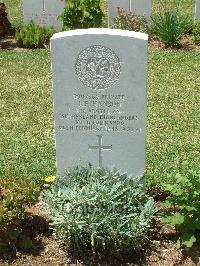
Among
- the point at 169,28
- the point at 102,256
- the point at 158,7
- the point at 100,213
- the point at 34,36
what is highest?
the point at 158,7

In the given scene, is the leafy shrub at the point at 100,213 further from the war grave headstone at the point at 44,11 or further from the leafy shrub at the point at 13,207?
the war grave headstone at the point at 44,11

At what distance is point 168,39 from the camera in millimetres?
10828

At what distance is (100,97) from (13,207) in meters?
1.20

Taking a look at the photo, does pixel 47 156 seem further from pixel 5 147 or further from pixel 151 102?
pixel 151 102

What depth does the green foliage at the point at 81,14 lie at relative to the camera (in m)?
10.8

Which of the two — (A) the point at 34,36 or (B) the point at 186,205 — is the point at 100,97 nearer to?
(B) the point at 186,205

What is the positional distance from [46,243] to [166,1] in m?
11.2

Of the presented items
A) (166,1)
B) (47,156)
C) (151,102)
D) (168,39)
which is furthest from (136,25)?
(47,156)

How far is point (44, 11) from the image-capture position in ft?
38.5

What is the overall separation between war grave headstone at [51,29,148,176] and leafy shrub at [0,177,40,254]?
1.38 ft

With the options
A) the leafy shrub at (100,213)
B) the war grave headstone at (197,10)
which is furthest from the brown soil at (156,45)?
the leafy shrub at (100,213)

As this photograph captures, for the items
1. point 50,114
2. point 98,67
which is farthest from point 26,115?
point 98,67

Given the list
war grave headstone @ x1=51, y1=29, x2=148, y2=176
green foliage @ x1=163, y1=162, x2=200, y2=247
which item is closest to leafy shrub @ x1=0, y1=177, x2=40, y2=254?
war grave headstone @ x1=51, y1=29, x2=148, y2=176

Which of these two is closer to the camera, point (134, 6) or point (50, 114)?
point (50, 114)
